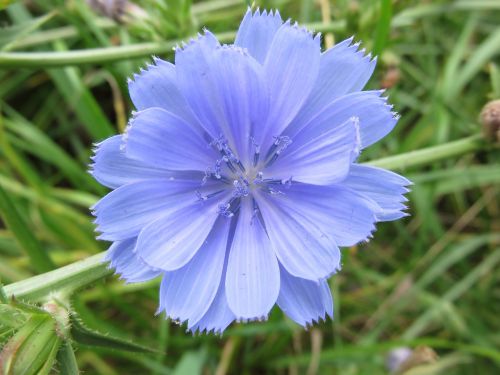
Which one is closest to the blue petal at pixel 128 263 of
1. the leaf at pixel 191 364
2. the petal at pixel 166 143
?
the petal at pixel 166 143

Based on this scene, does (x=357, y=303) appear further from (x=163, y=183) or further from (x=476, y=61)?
(x=163, y=183)

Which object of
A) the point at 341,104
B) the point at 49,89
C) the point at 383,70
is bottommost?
the point at 341,104

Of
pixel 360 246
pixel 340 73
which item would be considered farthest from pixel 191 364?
pixel 340 73

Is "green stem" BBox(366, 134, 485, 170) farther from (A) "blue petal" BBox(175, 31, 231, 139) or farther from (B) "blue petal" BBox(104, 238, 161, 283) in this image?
(B) "blue petal" BBox(104, 238, 161, 283)

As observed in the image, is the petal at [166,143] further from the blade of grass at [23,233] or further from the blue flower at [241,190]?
the blade of grass at [23,233]

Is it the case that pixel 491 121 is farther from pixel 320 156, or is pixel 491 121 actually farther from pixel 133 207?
pixel 133 207

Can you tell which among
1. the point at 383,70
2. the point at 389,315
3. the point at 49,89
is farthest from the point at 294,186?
the point at 49,89
